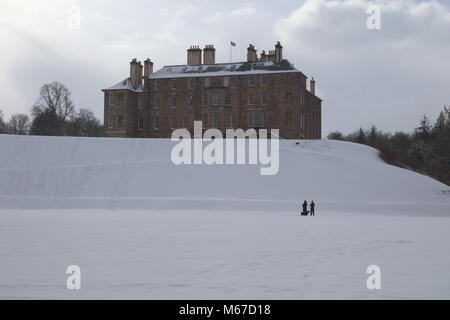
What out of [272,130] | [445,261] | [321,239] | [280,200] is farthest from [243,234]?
[272,130]

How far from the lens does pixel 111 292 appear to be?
10219 mm

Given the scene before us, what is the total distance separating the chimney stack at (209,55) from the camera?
72.1 metres

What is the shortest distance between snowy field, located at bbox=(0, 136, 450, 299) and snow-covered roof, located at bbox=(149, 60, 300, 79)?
16539mm

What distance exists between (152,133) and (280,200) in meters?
31.7

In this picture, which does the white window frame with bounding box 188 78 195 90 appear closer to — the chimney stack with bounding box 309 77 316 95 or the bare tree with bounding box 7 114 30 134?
the chimney stack with bounding box 309 77 316 95

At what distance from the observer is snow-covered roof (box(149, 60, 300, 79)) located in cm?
6712

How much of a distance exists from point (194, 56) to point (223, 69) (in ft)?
16.5

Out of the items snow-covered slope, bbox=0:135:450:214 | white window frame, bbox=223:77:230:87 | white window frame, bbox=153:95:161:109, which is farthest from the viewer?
white window frame, bbox=153:95:161:109

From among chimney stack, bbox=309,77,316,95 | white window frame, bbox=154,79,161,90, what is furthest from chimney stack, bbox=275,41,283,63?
white window frame, bbox=154,79,161,90

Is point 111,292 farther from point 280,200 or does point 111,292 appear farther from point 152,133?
point 152,133

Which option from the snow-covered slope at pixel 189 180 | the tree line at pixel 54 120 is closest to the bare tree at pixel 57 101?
the tree line at pixel 54 120
